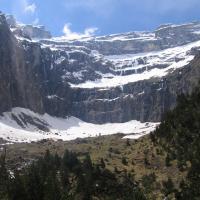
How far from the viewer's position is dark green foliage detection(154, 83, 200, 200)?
438ft

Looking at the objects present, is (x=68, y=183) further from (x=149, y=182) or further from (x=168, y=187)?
(x=168, y=187)


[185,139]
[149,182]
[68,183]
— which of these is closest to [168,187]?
[149,182]

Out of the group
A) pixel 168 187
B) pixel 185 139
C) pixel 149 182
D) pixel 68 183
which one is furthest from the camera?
pixel 185 139

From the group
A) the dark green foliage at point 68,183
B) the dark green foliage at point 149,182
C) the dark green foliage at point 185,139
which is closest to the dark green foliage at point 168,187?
the dark green foliage at point 185,139

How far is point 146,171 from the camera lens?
6265 inches

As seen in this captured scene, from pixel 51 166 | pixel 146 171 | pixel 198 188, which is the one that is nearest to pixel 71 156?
pixel 51 166

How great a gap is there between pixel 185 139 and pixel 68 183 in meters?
39.0

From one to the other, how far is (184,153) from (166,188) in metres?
18.4

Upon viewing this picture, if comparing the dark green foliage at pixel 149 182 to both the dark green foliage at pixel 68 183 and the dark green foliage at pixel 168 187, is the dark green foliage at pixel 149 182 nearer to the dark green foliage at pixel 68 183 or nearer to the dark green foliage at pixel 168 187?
the dark green foliage at pixel 68 183

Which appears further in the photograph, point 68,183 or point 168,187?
point 68,183

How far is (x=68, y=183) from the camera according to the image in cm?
14000

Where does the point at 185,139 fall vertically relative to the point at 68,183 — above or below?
above

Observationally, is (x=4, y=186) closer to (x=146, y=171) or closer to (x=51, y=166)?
(x=51, y=166)

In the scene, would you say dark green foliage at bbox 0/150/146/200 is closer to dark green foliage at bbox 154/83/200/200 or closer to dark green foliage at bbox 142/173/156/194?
dark green foliage at bbox 142/173/156/194
